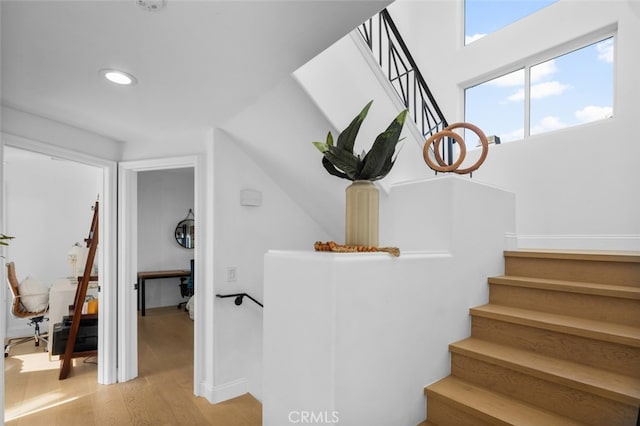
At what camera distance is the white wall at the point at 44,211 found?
4.70 m

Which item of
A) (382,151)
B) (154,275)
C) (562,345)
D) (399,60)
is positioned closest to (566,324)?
(562,345)

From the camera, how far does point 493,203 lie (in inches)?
91.7

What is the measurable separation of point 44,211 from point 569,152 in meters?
7.10

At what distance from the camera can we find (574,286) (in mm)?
1880

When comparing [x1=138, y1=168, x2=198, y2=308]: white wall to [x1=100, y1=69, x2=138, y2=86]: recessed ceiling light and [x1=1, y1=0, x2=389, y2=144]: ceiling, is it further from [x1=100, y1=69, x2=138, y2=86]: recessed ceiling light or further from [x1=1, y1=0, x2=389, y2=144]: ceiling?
[x1=100, y1=69, x2=138, y2=86]: recessed ceiling light

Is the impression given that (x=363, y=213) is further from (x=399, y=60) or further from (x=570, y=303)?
(x=399, y=60)

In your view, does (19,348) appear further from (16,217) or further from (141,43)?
(141,43)

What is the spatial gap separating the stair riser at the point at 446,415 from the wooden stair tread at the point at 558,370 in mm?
306

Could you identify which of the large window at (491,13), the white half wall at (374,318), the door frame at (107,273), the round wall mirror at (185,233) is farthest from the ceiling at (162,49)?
the round wall mirror at (185,233)

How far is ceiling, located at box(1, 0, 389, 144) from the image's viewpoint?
4.31 ft

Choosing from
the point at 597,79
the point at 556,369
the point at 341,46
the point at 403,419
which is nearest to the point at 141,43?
the point at 341,46

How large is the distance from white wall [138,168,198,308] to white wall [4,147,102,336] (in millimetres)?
868

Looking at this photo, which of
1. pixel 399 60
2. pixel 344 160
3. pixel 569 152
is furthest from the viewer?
pixel 399 60

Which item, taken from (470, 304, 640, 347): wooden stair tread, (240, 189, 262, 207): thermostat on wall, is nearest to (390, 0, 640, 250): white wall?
(470, 304, 640, 347): wooden stair tread
